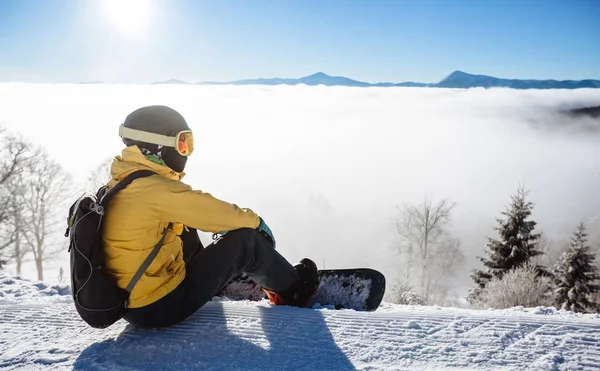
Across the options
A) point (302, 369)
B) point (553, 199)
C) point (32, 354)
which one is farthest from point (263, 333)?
point (553, 199)

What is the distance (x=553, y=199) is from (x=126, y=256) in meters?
123

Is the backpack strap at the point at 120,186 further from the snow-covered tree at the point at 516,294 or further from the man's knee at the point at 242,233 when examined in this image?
the snow-covered tree at the point at 516,294

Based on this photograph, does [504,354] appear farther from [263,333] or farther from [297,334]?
[263,333]

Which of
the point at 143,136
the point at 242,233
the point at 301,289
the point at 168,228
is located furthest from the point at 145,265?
the point at 301,289

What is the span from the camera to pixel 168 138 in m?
2.67

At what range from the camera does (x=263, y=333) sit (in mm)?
2855

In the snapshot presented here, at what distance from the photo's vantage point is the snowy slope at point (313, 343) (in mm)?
2391

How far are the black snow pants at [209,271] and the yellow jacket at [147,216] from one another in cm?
13

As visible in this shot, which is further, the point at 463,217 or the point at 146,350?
the point at 463,217

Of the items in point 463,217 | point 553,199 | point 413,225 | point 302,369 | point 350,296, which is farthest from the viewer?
point 553,199

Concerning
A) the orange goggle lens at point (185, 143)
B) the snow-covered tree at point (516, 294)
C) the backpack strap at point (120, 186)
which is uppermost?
the orange goggle lens at point (185, 143)

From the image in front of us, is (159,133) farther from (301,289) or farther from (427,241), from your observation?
(427,241)

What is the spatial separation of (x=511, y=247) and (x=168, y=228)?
21.3 metres

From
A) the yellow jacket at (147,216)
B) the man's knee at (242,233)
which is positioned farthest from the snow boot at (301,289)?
the yellow jacket at (147,216)
